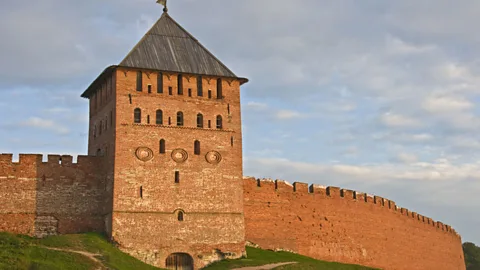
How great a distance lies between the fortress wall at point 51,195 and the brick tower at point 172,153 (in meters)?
1.16

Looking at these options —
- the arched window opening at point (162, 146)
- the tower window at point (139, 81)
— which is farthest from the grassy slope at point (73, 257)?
the tower window at point (139, 81)

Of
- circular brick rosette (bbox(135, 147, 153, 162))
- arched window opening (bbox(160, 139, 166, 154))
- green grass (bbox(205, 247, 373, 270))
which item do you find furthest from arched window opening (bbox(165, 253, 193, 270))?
arched window opening (bbox(160, 139, 166, 154))

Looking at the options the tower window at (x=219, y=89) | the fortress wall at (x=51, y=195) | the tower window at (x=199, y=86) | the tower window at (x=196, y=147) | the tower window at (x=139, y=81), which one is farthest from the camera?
the tower window at (x=219, y=89)

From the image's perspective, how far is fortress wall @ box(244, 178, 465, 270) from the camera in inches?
1473

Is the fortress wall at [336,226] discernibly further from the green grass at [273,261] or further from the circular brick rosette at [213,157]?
the circular brick rosette at [213,157]

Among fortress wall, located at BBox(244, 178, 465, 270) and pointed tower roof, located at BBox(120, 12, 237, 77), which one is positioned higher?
pointed tower roof, located at BBox(120, 12, 237, 77)

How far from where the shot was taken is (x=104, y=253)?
2972 cm

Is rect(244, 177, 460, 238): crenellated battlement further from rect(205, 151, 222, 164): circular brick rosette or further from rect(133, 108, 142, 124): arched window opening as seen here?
rect(133, 108, 142, 124): arched window opening

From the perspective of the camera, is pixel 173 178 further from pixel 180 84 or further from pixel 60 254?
pixel 60 254

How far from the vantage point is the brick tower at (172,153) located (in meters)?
32.2

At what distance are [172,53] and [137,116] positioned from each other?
3.70m

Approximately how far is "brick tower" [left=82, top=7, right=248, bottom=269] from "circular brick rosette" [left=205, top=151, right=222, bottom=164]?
45 millimetres

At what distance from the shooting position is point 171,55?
34.9 meters

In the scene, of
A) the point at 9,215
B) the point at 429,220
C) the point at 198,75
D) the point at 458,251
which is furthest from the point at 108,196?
the point at 458,251
